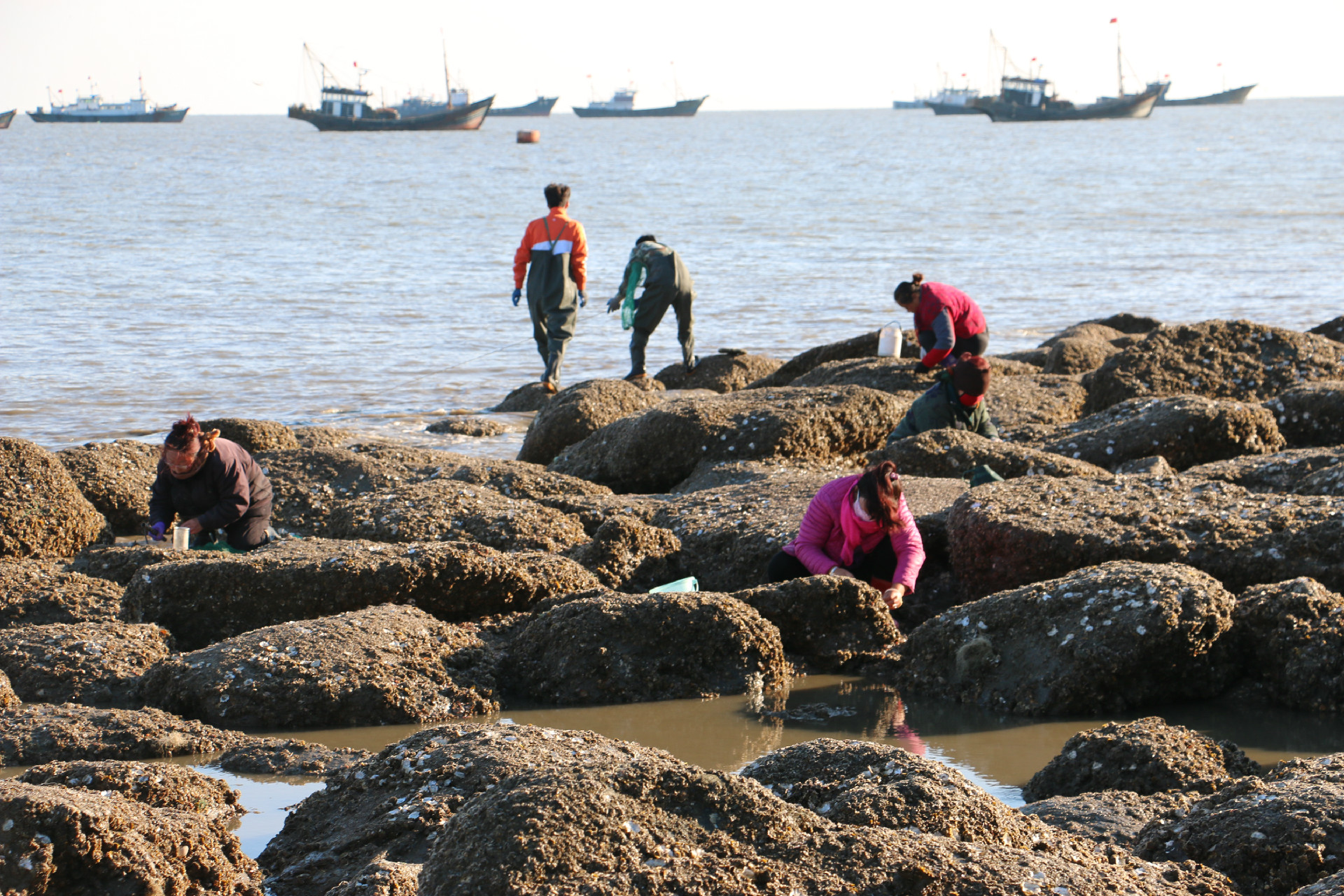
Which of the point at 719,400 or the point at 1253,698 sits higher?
the point at 719,400

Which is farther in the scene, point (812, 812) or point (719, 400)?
point (719, 400)

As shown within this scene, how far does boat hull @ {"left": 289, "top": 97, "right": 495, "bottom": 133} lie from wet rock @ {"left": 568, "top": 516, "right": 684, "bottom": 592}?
11015cm

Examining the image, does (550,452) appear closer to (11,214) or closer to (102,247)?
(102,247)

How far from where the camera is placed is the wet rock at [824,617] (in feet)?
18.4

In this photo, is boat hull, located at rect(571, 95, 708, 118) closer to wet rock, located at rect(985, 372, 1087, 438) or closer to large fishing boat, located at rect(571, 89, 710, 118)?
large fishing boat, located at rect(571, 89, 710, 118)

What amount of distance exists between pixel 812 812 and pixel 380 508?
174 inches

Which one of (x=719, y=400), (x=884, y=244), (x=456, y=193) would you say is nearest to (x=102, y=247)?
(x=884, y=244)

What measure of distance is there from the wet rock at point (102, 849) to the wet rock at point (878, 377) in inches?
276

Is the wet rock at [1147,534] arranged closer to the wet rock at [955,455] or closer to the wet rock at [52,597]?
the wet rock at [955,455]

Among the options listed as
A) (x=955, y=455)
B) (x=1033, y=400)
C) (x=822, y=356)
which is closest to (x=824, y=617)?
(x=955, y=455)

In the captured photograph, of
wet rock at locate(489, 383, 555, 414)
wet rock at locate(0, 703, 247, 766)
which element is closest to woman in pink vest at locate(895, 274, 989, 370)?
wet rock at locate(489, 383, 555, 414)

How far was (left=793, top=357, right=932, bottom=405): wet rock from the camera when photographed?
396 inches

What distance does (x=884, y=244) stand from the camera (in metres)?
29.0

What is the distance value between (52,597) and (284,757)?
2232 millimetres
